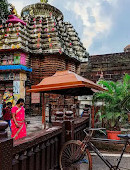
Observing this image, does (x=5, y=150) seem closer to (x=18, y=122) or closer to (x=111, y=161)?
(x=18, y=122)

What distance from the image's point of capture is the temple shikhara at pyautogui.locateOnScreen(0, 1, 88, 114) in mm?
13414

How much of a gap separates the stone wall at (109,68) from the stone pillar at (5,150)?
9.87m

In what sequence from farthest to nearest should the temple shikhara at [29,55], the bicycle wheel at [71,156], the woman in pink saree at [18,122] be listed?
the temple shikhara at [29,55]
the woman in pink saree at [18,122]
the bicycle wheel at [71,156]

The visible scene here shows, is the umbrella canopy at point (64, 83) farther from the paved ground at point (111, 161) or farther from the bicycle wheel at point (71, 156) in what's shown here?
the paved ground at point (111, 161)

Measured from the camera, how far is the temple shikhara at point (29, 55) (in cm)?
1341

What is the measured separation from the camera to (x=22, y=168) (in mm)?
2582

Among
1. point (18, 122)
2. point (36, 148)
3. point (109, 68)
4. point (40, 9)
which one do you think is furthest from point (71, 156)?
point (40, 9)

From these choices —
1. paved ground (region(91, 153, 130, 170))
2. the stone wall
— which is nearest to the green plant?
paved ground (region(91, 153, 130, 170))

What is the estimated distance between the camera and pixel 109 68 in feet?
41.6

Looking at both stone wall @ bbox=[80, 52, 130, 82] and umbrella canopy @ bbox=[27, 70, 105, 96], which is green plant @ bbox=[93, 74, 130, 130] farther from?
stone wall @ bbox=[80, 52, 130, 82]

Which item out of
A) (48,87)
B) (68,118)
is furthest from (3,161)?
(48,87)

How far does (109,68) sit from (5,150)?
11.4m

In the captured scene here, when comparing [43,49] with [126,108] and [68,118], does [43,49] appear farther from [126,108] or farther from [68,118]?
[68,118]

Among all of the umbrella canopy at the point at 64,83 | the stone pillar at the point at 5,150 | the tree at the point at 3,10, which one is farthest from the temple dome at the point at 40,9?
the stone pillar at the point at 5,150
